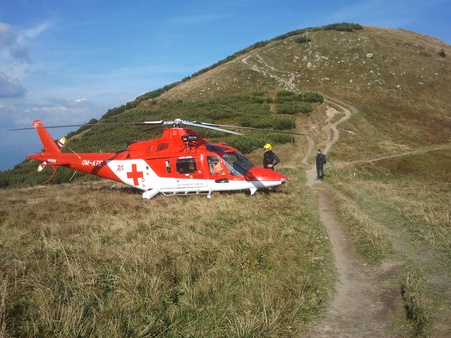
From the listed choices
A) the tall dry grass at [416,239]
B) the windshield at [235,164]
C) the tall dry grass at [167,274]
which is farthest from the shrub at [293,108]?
the tall dry grass at [167,274]

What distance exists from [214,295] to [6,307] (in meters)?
3.09

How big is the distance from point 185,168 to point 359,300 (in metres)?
9.65

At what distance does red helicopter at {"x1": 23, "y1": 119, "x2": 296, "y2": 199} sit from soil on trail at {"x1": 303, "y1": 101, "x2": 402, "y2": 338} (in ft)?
18.4

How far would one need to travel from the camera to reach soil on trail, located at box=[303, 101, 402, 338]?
4.93 m

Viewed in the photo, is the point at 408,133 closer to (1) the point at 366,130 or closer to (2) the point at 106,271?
(1) the point at 366,130

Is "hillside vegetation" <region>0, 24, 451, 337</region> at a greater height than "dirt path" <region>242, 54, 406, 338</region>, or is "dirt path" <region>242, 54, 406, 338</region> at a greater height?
"hillside vegetation" <region>0, 24, 451, 337</region>

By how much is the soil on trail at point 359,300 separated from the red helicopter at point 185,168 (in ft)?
18.4

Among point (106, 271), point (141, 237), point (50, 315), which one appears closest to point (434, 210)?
point (141, 237)

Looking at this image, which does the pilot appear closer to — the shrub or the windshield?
the windshield

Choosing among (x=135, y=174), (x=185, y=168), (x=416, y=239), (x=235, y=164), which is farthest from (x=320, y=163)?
(x=416, y=239)

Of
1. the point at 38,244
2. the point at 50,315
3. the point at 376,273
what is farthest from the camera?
the point at 38,244

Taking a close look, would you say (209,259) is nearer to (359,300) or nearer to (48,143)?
(359,300)

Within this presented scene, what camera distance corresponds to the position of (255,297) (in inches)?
221

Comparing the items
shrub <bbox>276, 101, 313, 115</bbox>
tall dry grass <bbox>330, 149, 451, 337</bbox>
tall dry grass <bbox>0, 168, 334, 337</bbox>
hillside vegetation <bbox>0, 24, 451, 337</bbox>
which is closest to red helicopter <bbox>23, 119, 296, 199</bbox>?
hillside vegetation <bbox>0, 24, 451, 337</bbox>
